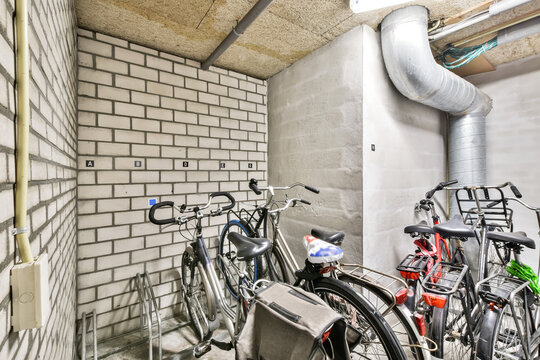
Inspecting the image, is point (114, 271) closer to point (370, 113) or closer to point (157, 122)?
point (157, 122)

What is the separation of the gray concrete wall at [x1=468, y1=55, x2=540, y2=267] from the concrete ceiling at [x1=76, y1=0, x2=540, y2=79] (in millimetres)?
292

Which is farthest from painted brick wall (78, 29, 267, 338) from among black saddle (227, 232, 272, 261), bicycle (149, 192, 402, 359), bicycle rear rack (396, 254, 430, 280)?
bicycle rear rack (396, 254, 430, 280)

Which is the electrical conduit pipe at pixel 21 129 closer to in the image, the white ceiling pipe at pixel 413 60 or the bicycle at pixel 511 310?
the bicycle at pixel 511 310

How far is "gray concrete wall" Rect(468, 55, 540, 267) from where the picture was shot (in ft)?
8.25

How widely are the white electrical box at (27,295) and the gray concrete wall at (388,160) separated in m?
1.96

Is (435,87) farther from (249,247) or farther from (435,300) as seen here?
(249,247)

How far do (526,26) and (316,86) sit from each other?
1823mm

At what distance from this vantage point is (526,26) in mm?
1981

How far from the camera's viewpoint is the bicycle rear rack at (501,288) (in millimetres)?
1329

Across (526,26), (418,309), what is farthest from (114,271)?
(526,26)

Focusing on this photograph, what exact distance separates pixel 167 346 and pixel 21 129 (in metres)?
2.10

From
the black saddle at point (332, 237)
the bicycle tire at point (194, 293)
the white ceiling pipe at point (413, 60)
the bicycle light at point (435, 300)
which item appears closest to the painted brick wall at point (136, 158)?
the bicycle tire at point (194, 293)

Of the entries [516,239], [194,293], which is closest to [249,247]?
[194,293]

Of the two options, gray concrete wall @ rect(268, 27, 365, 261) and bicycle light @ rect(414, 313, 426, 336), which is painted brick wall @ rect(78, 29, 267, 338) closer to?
gray concrete wall @ rect(268, 27, 365, 261)
